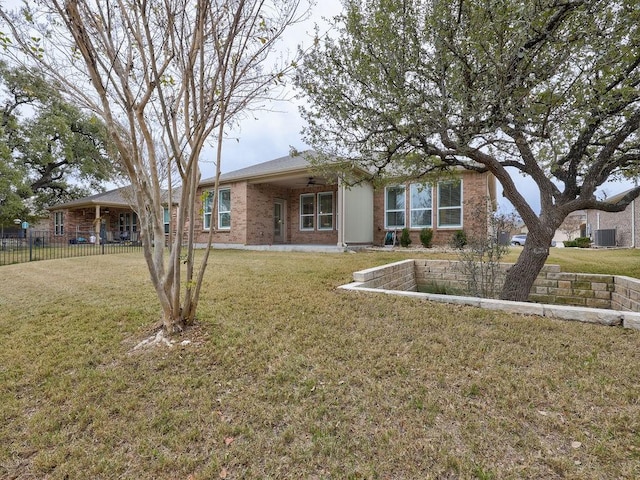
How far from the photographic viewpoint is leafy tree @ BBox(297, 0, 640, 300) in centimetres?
393

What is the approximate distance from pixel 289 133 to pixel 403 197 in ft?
24.0

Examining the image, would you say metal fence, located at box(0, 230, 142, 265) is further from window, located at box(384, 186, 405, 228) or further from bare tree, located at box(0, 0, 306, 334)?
window, located at box(384, 186, 405, 228)

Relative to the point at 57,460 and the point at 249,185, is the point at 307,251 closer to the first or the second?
the point at 249,185

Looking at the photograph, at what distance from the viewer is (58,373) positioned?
2.85 m

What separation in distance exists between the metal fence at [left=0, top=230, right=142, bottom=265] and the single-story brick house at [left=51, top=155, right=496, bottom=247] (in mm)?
3569

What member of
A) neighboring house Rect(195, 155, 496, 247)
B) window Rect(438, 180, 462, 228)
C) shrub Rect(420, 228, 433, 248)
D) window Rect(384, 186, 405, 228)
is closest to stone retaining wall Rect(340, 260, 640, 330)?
neighboring house Rect(195, 155, 496, 247)

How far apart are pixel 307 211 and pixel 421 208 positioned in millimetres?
5435

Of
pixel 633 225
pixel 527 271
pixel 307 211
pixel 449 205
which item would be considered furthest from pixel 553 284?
pixel 633 225

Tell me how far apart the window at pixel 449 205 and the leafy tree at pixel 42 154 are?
14712mm

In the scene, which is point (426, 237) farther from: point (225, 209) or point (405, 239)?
point (225, 209)

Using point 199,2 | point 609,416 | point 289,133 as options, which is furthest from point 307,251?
point 609,416

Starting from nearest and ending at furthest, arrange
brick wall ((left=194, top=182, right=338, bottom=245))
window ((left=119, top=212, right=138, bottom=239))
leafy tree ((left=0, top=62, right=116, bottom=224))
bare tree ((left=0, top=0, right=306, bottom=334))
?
bare tree ((left=0, top=0, right=306, bottom=334)) → brick wall ((left=194, top=182, right=338, bottom=245)) → leafy tree ((left=0, top=62, right=116, bottom=224)) → window ((left=119, top=212, right=138, bottom=239))

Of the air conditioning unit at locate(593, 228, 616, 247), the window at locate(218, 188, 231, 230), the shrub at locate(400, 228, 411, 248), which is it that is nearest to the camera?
the shrub at locate(400, 228, 411, 248)

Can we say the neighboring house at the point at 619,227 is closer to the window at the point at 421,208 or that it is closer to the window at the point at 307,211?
the window at the point at 421,208
